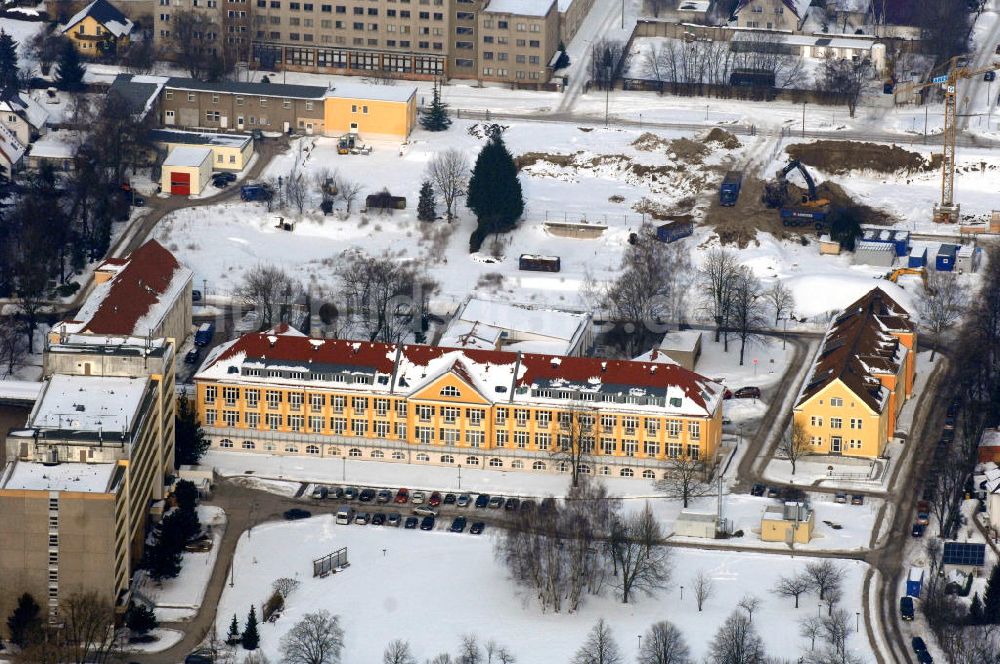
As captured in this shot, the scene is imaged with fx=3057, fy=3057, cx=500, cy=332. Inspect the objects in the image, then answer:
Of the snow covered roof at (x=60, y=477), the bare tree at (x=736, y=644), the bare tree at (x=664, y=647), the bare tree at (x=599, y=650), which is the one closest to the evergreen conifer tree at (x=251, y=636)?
the snow covered roof at (x=60, y=477)

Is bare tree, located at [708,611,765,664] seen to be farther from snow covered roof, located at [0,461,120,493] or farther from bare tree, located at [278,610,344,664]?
snow covered roof, located at [0,461,120,493]

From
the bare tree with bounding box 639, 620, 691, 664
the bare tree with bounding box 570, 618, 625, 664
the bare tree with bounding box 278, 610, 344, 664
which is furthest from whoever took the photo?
the bare tree with bounding box 570, 618, 625, 664

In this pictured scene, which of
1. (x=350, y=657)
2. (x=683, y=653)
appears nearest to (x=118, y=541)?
(x=350, y=657)

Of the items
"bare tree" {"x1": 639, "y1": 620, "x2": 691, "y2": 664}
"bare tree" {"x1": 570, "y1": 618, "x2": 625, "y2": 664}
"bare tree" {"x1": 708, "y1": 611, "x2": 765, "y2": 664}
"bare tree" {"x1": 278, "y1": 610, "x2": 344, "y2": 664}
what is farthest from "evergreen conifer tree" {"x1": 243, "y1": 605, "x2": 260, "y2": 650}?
"bare tree" {"x1": 708, "y1": 611, "x2": 765, "y2": 664}

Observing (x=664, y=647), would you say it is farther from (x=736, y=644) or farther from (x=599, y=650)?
(x=736, y=644)

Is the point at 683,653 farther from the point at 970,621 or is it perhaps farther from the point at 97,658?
the point at 97,658

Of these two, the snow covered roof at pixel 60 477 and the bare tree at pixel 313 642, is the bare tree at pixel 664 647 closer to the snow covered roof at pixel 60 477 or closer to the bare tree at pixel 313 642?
the bare tree at pixel 313 642
